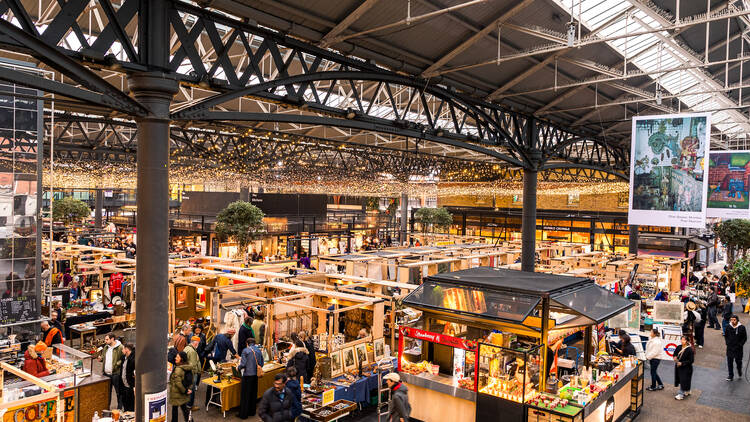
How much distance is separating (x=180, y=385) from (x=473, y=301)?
5006 millimetres

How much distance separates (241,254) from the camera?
23.8 meters

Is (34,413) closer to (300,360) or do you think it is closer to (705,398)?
(300,360)

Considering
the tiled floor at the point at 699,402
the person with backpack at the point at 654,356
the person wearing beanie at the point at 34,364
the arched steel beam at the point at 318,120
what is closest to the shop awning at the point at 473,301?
the tiled floor at the point at 699,402

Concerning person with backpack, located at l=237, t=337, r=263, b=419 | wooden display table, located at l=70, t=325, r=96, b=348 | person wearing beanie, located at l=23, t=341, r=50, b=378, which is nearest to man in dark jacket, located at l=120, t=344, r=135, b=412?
person wearing beanie, located at l=23, t=341, r=50, b=378

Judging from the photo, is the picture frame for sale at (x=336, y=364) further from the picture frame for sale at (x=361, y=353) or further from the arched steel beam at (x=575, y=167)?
the arched steel beam at (x=575, y=167)

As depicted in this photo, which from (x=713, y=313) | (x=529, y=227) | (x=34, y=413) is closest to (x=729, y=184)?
(x=713, y=313)

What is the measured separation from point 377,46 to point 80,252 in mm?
15564

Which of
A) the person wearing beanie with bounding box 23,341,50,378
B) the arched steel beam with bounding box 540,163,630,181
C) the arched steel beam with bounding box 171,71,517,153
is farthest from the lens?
the arched steel beam with bounding box 540,163,630,181

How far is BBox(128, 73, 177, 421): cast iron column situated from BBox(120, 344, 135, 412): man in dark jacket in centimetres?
213

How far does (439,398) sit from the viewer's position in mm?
8500

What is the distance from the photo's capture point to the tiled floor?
30.0ft

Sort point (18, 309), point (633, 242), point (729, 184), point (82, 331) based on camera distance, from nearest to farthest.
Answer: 1. point (18, 309)
2. point (82, 331)
3. point (729, 184)
4. point (633, 242)

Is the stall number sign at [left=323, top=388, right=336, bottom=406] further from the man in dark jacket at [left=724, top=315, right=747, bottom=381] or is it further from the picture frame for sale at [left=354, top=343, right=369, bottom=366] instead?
the man in dark jacket at [left=724, top=315, right=747, bottom=381]

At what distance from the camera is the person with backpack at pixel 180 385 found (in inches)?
316
